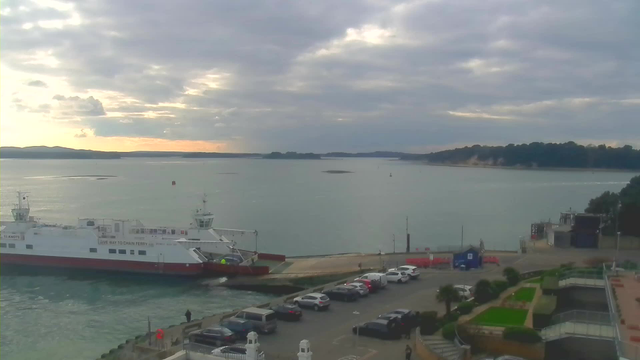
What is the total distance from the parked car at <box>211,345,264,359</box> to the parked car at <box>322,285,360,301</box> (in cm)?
750

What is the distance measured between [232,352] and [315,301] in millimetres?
6132

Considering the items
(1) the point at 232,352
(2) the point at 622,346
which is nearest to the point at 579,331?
(2) the point at 622,346

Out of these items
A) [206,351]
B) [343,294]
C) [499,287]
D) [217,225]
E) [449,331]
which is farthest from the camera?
[217,225]

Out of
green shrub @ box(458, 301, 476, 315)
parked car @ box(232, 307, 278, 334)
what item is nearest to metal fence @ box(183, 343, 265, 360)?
parked car @ box(232, 307, 278, 334)

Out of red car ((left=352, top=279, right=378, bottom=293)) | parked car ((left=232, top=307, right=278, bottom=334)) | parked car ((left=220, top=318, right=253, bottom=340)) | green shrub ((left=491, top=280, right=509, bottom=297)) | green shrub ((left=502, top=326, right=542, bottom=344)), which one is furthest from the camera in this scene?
red car ((left=352, top=279, right=378, bottom=293))

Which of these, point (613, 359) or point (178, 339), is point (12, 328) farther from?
point (613, 359)

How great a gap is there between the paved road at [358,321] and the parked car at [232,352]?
3.06ft

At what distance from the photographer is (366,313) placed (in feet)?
64.3

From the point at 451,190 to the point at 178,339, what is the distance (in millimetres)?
103862

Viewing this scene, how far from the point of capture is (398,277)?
24.8 m

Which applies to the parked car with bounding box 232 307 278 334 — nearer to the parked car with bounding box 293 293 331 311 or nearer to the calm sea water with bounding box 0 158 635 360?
the parked car with bounding box 293 293 331 311

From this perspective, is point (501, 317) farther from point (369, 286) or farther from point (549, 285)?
point (369, 286)

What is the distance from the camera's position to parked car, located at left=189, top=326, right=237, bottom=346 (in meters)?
15.8

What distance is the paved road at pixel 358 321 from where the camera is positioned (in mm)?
15234
